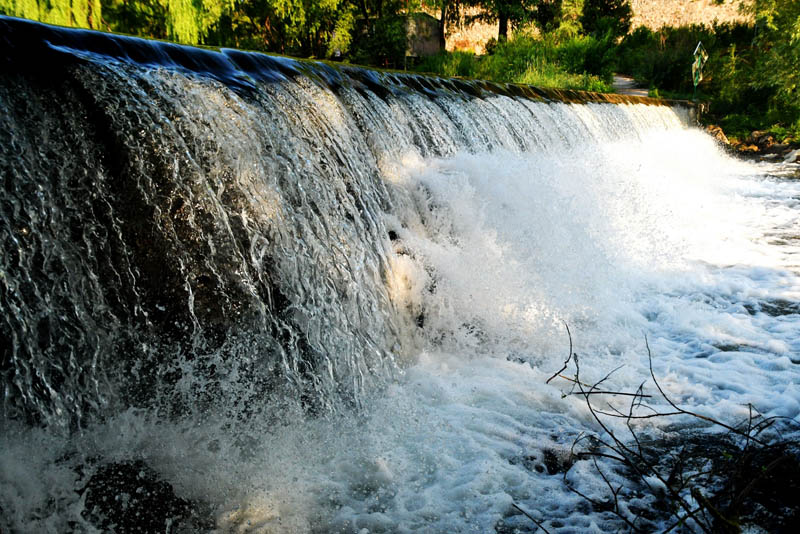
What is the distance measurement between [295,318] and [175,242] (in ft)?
2.51

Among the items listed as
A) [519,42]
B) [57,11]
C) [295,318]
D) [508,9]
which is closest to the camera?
[295,318]

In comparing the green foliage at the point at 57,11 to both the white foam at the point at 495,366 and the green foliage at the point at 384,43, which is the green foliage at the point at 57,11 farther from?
the green foliage at the point at 384,43

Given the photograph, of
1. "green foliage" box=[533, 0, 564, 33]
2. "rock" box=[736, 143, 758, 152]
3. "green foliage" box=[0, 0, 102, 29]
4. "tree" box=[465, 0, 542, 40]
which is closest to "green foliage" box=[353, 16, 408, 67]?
"tree" box=[465, 0, 542, 40]

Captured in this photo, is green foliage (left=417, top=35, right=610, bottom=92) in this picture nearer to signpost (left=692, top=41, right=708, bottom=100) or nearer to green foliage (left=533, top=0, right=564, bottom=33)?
signpost (left=692, top=41, right=708, bottom=100)

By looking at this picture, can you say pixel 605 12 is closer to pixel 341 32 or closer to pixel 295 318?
pixel 341 32

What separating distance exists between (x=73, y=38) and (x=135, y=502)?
2.71 meters

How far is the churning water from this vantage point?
2.27 m

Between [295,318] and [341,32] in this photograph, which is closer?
[295,318]

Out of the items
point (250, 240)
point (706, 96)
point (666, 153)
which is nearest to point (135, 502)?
point (250, 240)

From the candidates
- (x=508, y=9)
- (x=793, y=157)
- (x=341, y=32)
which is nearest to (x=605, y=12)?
(x=508, y=9)

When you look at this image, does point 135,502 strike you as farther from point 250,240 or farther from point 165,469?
point 250,240

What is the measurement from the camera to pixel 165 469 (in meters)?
2.31

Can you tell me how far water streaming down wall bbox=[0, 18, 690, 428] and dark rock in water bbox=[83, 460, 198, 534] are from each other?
0.35 meters

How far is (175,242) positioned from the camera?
9.07 feet
